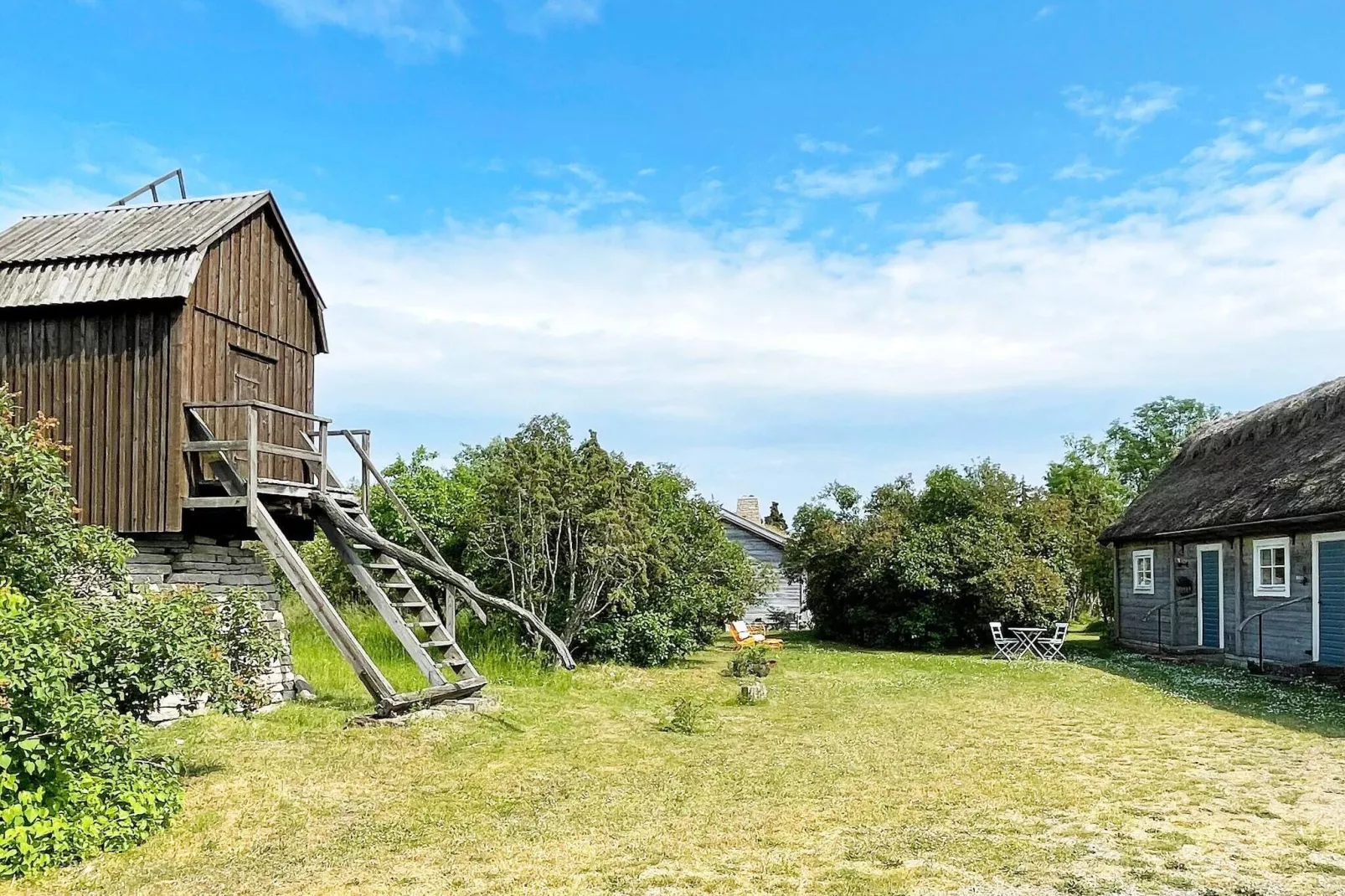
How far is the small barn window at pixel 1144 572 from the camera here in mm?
24109

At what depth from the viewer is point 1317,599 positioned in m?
→ 17.4

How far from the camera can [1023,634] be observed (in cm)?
2305

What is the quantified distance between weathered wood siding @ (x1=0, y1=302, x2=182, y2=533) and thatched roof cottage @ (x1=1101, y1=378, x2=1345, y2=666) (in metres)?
16.9

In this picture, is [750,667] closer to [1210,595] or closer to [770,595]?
[1210,595]

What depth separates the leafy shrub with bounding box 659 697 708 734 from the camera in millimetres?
12305

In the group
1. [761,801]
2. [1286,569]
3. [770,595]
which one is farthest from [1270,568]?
[770,595]

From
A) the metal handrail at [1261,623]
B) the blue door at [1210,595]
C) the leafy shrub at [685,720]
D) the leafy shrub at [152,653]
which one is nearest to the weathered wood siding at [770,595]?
the blue door at [1210,595]

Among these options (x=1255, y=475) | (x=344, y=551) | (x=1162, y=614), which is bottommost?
(x=1162, y=614)

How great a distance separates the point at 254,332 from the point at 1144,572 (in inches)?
795

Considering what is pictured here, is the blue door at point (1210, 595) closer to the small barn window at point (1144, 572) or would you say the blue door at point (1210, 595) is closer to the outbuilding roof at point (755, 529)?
the small barn window at point (1144, 572)

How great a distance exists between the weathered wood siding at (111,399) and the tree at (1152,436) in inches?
2231

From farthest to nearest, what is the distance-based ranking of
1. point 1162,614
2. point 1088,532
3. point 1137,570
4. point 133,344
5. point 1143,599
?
point 1088,532 → point 1137,570 → point 1143,599 → point 1162,614 → point 133,344

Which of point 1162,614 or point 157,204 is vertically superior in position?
point 157,204

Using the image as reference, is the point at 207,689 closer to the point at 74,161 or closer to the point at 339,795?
the point at 339,795
